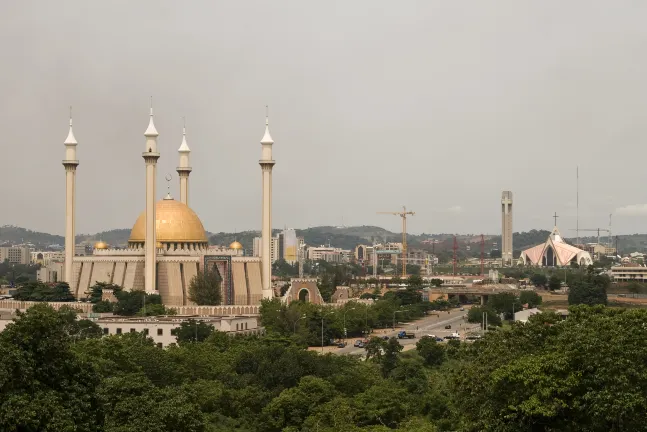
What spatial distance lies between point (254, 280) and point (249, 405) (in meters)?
42.3

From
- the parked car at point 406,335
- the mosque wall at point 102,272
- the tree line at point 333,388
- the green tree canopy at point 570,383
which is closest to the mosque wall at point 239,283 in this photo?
the mosque wall at point 102,272

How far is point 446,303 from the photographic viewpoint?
108375 millimetres

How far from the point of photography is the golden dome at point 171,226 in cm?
8531

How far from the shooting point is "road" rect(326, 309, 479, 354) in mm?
70625

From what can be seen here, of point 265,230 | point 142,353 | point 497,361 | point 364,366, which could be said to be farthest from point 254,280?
point 497,361

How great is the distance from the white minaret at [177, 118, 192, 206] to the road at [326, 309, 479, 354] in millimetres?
19497

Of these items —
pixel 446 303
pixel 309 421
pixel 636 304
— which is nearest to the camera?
pixel 309 421

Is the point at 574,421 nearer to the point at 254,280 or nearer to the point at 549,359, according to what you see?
the point at 549,359

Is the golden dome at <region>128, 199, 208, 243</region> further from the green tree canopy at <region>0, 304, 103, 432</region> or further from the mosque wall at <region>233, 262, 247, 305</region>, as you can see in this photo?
the green tree canopy at <region>0, 304, 103, 432</region>

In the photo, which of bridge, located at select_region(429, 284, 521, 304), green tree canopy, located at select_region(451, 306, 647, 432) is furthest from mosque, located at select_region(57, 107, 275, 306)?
green tree canopy, located at select_region(451, 306, 647, 432)

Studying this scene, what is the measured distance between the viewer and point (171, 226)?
85562mm

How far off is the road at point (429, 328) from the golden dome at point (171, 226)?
15.0 meters

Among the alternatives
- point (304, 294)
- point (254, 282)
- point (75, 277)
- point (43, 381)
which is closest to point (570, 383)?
point (43, 381)

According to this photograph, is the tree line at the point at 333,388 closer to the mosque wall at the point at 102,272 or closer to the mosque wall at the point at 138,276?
the mosque wall at the point at 138,276
